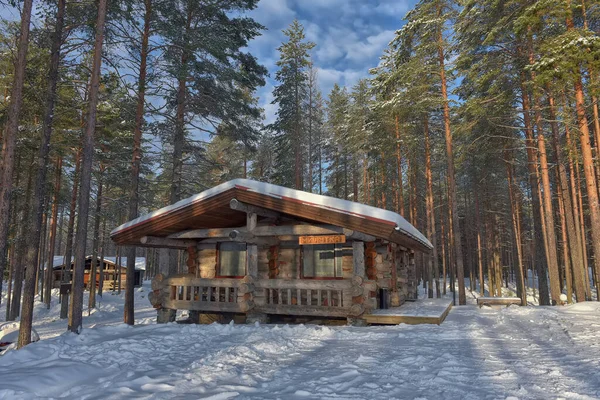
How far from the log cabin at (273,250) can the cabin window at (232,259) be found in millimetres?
38

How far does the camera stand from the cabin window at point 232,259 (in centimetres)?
1364

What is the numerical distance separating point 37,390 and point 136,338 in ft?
11.6

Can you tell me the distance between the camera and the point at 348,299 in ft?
32.9

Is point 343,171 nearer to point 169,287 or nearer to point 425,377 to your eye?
point 169,287

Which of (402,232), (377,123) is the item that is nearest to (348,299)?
(402,232)

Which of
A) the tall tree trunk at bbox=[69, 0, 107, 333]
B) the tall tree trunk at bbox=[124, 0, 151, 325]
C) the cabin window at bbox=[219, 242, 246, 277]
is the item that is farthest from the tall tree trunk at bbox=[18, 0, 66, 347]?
the cabin window at bbox=[219, 242, 246, 277]

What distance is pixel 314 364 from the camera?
215 inches

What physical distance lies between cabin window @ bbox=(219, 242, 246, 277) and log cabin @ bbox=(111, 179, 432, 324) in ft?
0.12

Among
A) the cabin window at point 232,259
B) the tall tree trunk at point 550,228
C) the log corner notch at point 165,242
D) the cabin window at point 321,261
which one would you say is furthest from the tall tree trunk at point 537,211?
the log corner notch at point 165,242

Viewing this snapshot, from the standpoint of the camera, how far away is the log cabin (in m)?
9.82

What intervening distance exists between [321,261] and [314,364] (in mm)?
7118

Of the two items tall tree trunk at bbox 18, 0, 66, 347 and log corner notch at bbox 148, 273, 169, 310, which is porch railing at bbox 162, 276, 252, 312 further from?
tall tree trunk at bbox 18, 0, 66, 347

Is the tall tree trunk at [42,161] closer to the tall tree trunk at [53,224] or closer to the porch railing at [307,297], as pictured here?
the porch railing at [307,297]

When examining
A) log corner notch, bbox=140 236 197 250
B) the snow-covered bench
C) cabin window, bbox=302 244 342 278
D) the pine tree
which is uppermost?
the pine tree
